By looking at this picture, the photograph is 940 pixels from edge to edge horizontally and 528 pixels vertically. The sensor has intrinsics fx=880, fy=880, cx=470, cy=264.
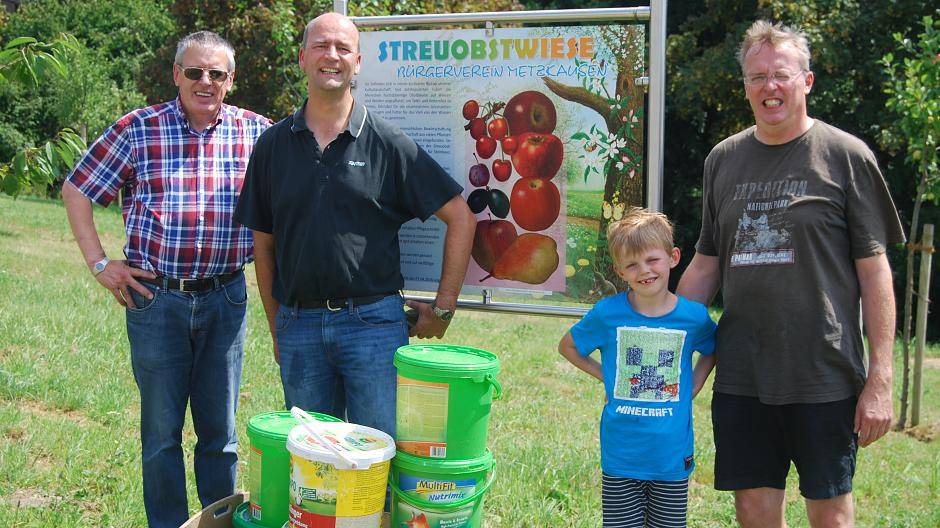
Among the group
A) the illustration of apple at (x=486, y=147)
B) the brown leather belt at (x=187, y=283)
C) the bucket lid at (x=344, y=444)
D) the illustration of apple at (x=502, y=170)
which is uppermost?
the illustration of apple at (x=486, y=147)

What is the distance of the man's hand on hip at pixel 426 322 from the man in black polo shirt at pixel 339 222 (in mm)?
139

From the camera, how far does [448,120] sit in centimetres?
391

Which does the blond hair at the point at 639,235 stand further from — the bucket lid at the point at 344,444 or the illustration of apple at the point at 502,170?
the bucket lid at the point at 344,444

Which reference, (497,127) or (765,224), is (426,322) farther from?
(765,224)

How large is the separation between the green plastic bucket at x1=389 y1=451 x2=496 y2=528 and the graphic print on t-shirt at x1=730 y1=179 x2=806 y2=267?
122 cm

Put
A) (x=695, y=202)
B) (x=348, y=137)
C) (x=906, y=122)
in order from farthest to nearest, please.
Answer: (x=695, y=202)
(x=906, y=122)
(x=348, y=137)

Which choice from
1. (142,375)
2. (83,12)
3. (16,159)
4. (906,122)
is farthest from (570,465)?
(83,12)

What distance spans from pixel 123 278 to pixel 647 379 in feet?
7.19

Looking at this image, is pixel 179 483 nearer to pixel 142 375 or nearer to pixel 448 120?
pixel 142 375

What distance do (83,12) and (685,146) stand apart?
27351mm

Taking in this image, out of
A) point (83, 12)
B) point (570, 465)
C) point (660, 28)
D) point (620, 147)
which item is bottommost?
point (570, 465)

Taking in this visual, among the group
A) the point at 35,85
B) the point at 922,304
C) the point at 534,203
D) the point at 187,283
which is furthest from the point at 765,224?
the point at 922,304

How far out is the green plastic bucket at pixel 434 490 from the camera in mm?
3156

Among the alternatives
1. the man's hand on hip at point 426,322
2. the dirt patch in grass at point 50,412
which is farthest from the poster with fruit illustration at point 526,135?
the dirt patch in grass at point 50,412
